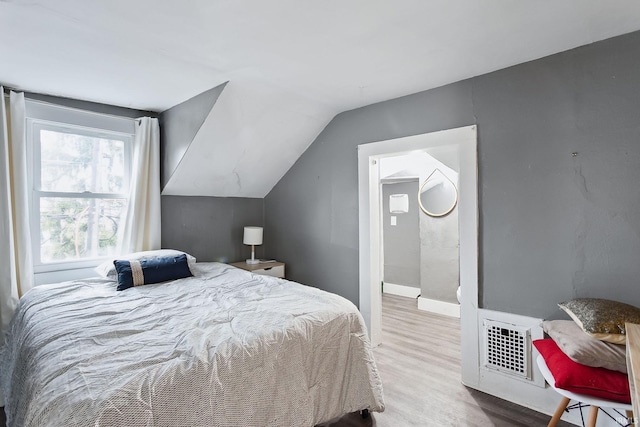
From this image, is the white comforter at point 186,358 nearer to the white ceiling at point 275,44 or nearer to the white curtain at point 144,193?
the white curtain at point 144,193

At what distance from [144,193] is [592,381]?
3.72 m

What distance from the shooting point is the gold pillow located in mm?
1627

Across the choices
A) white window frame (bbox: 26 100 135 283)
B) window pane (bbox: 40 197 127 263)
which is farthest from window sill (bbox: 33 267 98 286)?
window pane (bbox: 40 197 127 263)

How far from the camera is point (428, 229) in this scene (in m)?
4.68

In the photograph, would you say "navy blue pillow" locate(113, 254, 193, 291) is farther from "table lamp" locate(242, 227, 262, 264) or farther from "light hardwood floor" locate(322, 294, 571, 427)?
"light hardwood floor" locate(322, 294, 571, 427)

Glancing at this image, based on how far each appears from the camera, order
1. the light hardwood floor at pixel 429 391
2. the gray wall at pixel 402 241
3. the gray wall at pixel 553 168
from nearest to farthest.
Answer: the gray wall at pixel 553 168
the light hardwood floor at pixel 429 391
the gray wall at pixel 402 241

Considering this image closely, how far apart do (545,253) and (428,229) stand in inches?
97.7

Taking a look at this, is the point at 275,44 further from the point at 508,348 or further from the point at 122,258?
the point at 508,348

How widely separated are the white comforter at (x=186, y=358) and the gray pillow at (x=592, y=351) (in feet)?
3.49

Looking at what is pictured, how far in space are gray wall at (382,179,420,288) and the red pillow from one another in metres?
3.52

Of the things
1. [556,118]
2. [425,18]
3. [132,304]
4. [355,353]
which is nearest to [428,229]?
[556,118]

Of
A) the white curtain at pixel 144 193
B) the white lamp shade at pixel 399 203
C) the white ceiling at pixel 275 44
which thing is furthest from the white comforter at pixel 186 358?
the white lamp shade at pixel 399 203

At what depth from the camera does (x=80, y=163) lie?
3117mm

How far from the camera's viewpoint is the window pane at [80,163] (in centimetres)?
293
